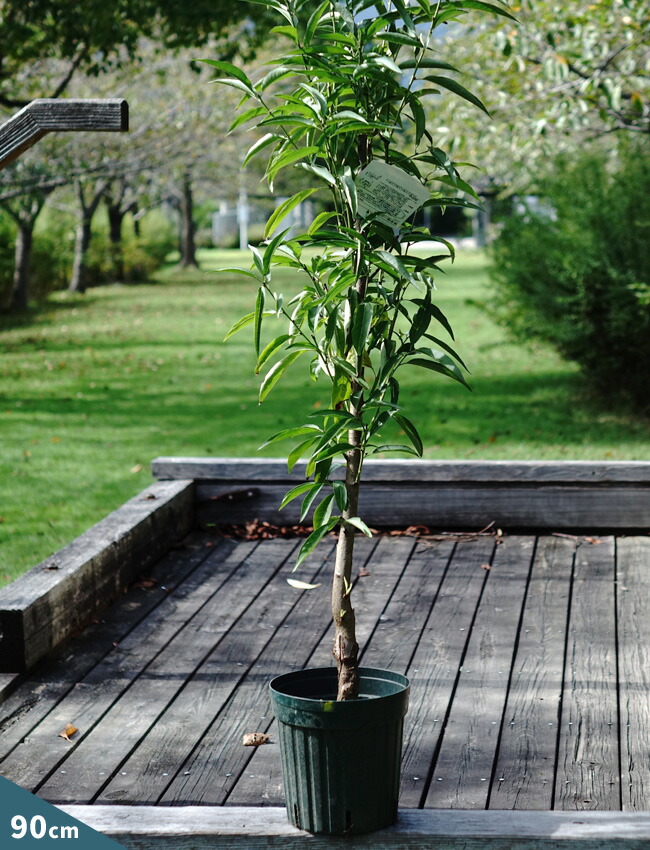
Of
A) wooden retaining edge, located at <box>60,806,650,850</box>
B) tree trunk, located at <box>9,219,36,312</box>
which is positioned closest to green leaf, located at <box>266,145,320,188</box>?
wooden retaining edge, located at <box>60,806,650,850</box>

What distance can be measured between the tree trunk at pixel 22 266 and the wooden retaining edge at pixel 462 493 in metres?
15.4

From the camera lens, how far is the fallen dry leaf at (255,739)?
354 centimetres

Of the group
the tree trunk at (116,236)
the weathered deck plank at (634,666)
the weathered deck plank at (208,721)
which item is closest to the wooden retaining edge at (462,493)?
the weathered deck plank at (634,666)

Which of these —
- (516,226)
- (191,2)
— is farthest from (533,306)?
(191,2)

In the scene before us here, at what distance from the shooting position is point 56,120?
3393 millimetres

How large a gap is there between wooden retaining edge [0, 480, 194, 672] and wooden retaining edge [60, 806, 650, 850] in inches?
53.9

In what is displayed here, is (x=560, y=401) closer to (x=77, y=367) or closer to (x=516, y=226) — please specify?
(x=516, y=226)

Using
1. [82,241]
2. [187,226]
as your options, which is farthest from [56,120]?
[187,226]

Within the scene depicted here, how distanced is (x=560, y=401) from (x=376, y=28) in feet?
29.0

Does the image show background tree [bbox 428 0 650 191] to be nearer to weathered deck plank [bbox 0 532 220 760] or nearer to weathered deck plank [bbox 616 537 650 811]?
weathered deck plank [bbox 616 537 650 811]

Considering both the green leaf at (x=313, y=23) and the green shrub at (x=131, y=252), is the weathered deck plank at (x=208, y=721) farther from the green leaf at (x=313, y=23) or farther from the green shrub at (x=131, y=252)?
the green shrub at (x=131, y=252)

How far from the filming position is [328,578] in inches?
208

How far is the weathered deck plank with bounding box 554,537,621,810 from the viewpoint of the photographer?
319 centimetres

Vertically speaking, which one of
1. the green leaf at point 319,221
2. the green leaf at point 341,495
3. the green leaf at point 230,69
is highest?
the green leaf at point 230,69
